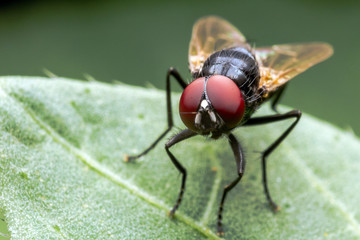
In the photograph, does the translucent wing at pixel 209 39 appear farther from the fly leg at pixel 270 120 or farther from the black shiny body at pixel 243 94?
the fly leg at pixel 270 120

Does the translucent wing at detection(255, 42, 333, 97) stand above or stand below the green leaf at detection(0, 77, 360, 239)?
above

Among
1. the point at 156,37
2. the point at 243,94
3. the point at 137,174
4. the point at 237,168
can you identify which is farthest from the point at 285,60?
the point at 156,37

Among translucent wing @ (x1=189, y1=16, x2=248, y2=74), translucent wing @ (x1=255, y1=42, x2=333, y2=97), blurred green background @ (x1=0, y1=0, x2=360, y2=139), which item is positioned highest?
translucent wing @ (x1=189, y1=16, x2=248, y2=74)

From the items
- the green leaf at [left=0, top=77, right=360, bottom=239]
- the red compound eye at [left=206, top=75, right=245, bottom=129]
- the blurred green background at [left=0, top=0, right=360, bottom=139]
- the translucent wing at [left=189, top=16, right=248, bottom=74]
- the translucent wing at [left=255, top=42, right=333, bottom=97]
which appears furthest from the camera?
the blurred green background at [left=0, top=0, right=360, bottom=139]

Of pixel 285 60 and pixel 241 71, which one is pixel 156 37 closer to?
pixel 285 60

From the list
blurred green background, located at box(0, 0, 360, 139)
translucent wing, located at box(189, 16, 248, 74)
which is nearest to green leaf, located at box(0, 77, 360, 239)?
translucent wing, located at box(189, 16, 248, 74)

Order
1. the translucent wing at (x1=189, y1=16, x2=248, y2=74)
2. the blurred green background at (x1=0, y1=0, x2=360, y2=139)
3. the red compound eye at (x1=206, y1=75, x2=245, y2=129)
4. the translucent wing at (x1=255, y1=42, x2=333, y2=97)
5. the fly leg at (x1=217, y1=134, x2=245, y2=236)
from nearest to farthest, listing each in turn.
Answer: the red compound eye at (x1=206, y1=75, x2=245, y2=129) → the fly leg at (x1=217, y1=134, x2=245, y2=236) → the translucent wing at (x1=255, y1=42, x2=333, y2=97) → the translucent wing at (x1=189, y1=16, x2=248, y2=74) → the blurred green background at (x1=0, y1=0, x2=360, y2=139)

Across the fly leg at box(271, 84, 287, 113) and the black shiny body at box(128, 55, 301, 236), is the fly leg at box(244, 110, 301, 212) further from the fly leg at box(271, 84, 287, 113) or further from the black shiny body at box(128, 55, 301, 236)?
the fly leg at box(271, 84, 287, 113)
